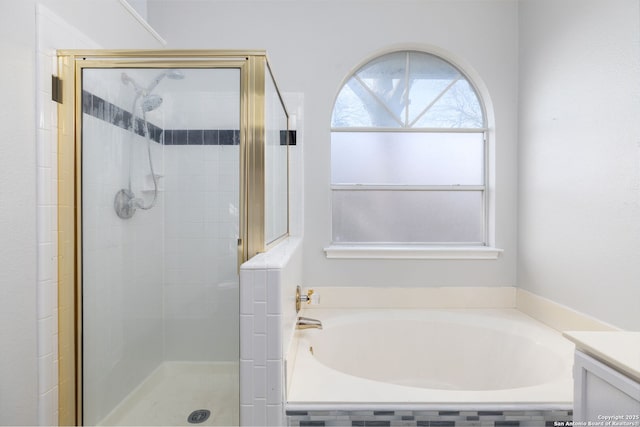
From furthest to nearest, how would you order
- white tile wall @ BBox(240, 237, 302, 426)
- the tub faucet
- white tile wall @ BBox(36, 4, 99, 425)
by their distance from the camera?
the tub faucet, white tile wall @ BBox(36, 4, 99, 425), white tile wall @ BBox(240, 237, 302, 426)

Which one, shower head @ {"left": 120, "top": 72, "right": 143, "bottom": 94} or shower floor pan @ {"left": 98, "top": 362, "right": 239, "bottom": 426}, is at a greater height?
shower head @ {"left": 120, "top": 72, "right": 143, "bottom": 94}

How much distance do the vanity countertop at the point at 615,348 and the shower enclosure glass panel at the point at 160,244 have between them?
3.46 feet

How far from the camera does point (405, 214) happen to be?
2.25 meters

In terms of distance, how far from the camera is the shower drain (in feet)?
4.10

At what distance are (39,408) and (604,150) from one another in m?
2.48

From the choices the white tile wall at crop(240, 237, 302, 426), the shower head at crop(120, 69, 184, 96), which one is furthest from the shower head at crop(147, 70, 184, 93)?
the white tile wall at crop(240, 237, 302, 426)

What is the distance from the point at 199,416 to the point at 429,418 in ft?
2.78

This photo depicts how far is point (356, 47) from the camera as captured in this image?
2111 millimetres

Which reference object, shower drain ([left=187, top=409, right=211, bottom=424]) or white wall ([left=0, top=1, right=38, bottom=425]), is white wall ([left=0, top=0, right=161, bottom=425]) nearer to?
white wall ([left=0, top=1, right=38, bottom=425])

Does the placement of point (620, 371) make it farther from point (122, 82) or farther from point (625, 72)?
point (122, 82)

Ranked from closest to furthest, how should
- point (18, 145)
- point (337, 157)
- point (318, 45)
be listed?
point (18, 145) → point (318, 45) → point (337, 157)

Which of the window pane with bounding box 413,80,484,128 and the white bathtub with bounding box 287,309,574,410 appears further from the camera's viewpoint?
the window pane with bounding box 413,80,484,128

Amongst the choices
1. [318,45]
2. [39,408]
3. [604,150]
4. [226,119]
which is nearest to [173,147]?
[226,119]

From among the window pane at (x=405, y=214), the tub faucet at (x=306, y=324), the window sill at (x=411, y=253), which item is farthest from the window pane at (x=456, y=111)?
the tub faucet at (x=306, y=324)
